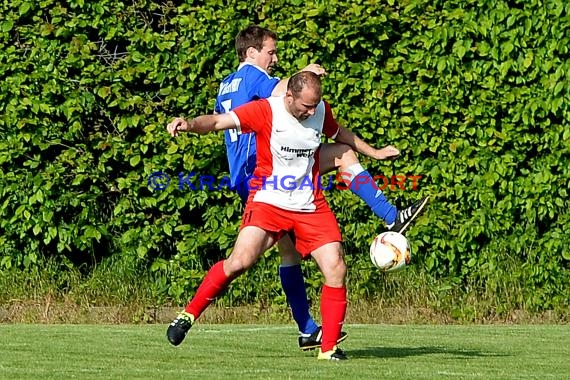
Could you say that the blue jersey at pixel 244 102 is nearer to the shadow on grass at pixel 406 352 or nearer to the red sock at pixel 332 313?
the red sock at pixel 332 313

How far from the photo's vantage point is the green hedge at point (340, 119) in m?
10.6

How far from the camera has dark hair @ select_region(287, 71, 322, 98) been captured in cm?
684

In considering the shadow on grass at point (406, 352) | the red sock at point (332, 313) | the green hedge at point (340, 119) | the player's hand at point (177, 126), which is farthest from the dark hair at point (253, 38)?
the green hedge at point (340, 119)

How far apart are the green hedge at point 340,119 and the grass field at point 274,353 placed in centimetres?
94

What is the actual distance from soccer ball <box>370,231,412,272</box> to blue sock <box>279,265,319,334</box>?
0.82m

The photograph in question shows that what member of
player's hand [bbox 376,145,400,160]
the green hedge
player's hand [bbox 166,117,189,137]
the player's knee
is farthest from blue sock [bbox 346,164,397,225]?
the green hedge

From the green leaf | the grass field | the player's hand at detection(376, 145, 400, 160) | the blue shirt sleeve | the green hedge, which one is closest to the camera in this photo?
the grass field

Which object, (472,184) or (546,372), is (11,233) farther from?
(546,372)

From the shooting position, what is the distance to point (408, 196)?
10789 millimetres

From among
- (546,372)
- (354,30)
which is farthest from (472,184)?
(546,372)

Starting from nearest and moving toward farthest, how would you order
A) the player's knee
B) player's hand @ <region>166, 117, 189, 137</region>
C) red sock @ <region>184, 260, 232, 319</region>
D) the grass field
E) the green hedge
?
the grass field
player's hand @ <region>166, 117, 189, 137</region>
the player's knee
red sock @ <region>184, 260, 232, 319</region>
the green hedge

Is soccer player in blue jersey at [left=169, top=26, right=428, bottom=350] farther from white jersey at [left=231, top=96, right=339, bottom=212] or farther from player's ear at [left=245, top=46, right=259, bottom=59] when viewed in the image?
white jersey at [left=231, top=96, right=339, bottom=212]

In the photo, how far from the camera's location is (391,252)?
23.5 feet

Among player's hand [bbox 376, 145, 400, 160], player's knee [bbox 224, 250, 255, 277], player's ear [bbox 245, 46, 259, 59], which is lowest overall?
player's knee [bbox 224, 250, 255, 277]
